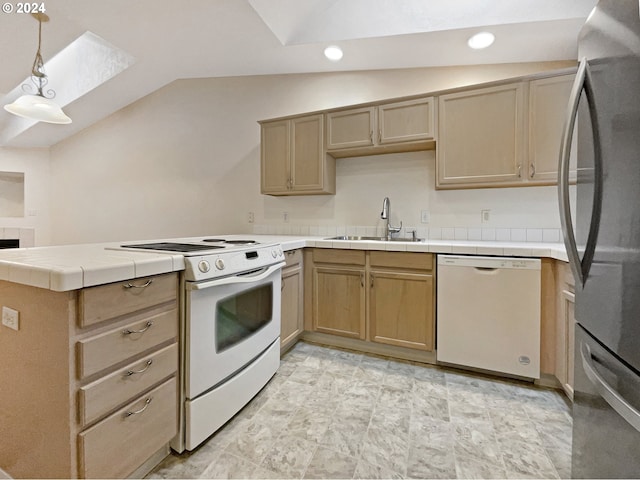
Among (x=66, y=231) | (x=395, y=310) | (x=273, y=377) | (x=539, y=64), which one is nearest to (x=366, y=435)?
(x=273, y=377)

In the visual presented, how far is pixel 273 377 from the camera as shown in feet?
6.75

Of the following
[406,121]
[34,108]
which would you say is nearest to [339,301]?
[406,121]

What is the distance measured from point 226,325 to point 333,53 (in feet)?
8.21

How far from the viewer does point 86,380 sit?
3.23 feet

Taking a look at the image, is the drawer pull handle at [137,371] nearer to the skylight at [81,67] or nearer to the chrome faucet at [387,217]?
the chrome faucet at [387,217]

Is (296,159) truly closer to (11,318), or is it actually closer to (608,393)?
(11,318)

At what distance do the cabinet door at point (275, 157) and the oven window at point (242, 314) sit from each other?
1.38 metres

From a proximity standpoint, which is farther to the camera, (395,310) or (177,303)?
(395,310)

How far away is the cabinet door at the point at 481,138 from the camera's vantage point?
2.20m

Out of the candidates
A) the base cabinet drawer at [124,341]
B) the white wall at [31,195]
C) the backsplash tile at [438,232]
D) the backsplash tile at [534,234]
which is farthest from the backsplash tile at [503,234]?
the white wall at [31,195]

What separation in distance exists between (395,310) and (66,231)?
528 cm

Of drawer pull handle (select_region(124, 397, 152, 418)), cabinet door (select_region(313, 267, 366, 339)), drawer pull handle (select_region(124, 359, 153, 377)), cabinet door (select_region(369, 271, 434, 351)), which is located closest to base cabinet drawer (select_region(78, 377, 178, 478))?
drawer pull handle (select_region(124, 397, 152, 418))

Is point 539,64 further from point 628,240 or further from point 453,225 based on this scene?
point 628,240

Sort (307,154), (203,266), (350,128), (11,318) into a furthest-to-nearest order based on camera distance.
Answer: (307,154)
(350,128)
(203,266)
(11,318)
